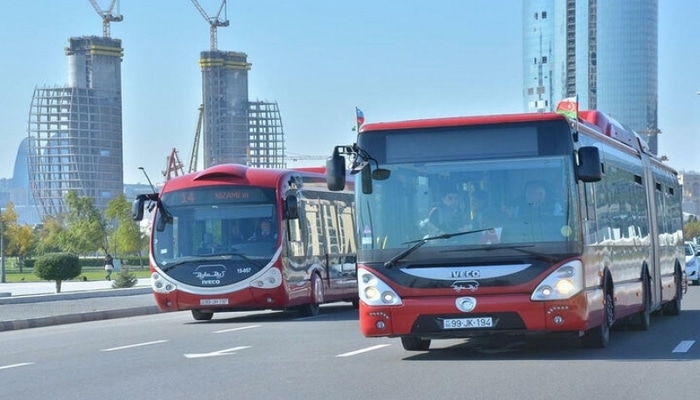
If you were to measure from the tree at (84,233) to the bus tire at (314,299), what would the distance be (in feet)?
374

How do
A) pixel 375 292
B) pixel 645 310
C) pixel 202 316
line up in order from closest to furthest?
1. pixel 375 292
2. pixel 645 310
3. pixel 202 316

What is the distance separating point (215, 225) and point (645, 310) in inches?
361

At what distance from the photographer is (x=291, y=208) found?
2567 centimetres

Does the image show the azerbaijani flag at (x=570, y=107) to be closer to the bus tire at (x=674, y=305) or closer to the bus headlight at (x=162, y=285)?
the bus tire at (x=674, y=305)

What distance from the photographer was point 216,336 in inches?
807

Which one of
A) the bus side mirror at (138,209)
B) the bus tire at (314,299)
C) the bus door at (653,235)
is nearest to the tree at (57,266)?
the bus tire at (314,299)

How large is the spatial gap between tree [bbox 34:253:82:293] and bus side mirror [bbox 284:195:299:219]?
71.6ft

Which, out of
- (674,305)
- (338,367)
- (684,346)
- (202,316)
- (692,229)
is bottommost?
(692,229)

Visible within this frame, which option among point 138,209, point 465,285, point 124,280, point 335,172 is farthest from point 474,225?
point 124,280

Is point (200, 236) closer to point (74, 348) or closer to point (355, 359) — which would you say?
point (74, 348)

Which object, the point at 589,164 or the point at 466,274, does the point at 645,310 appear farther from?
the point at 466,274

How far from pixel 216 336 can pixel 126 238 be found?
120256 millimetres

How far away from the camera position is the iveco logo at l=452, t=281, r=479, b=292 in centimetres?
1416

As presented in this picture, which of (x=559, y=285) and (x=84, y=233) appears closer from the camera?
(x=559, y=285)
